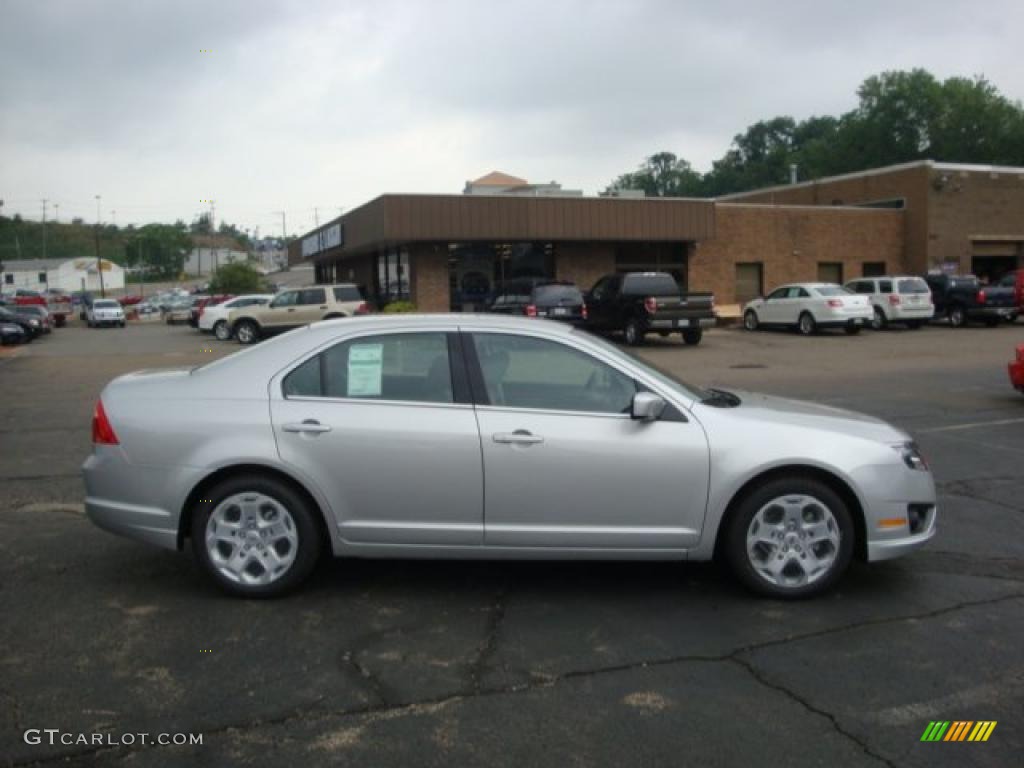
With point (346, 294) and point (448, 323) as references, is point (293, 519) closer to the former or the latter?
point (448, 323)

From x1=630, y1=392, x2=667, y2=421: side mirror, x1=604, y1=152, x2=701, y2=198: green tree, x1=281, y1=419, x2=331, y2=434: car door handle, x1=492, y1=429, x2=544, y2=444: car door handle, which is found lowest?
x1=492, y1=429, x2=544, y2=444: car door handle

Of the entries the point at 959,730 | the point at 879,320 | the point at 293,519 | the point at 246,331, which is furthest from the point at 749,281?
the point at 959,730

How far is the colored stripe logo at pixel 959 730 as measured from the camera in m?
3.51

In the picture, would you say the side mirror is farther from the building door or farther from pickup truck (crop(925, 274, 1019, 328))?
the building door

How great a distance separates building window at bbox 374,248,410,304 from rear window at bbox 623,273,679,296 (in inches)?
388

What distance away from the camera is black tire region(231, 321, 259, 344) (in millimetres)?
29094

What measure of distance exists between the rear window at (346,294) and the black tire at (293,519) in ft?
77.6

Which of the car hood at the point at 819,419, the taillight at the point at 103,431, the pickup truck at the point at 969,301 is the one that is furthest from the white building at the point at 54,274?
the car hood at the point at 819,419

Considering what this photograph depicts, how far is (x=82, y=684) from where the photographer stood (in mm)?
3945

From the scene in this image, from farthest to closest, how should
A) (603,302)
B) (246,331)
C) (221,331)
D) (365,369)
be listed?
(221,331)
(246,331)
(603,302)
(365,369)

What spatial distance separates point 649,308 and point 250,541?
19039 mm

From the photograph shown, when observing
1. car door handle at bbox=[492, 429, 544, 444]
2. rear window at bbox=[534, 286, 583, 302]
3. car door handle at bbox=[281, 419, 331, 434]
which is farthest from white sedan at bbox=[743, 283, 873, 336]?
car door handle at bbox=[281, 419, 331, 434]

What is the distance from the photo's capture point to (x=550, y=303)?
23984mm

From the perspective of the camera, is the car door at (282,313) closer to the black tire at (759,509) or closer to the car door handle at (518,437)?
the car door handle at (518,437)
